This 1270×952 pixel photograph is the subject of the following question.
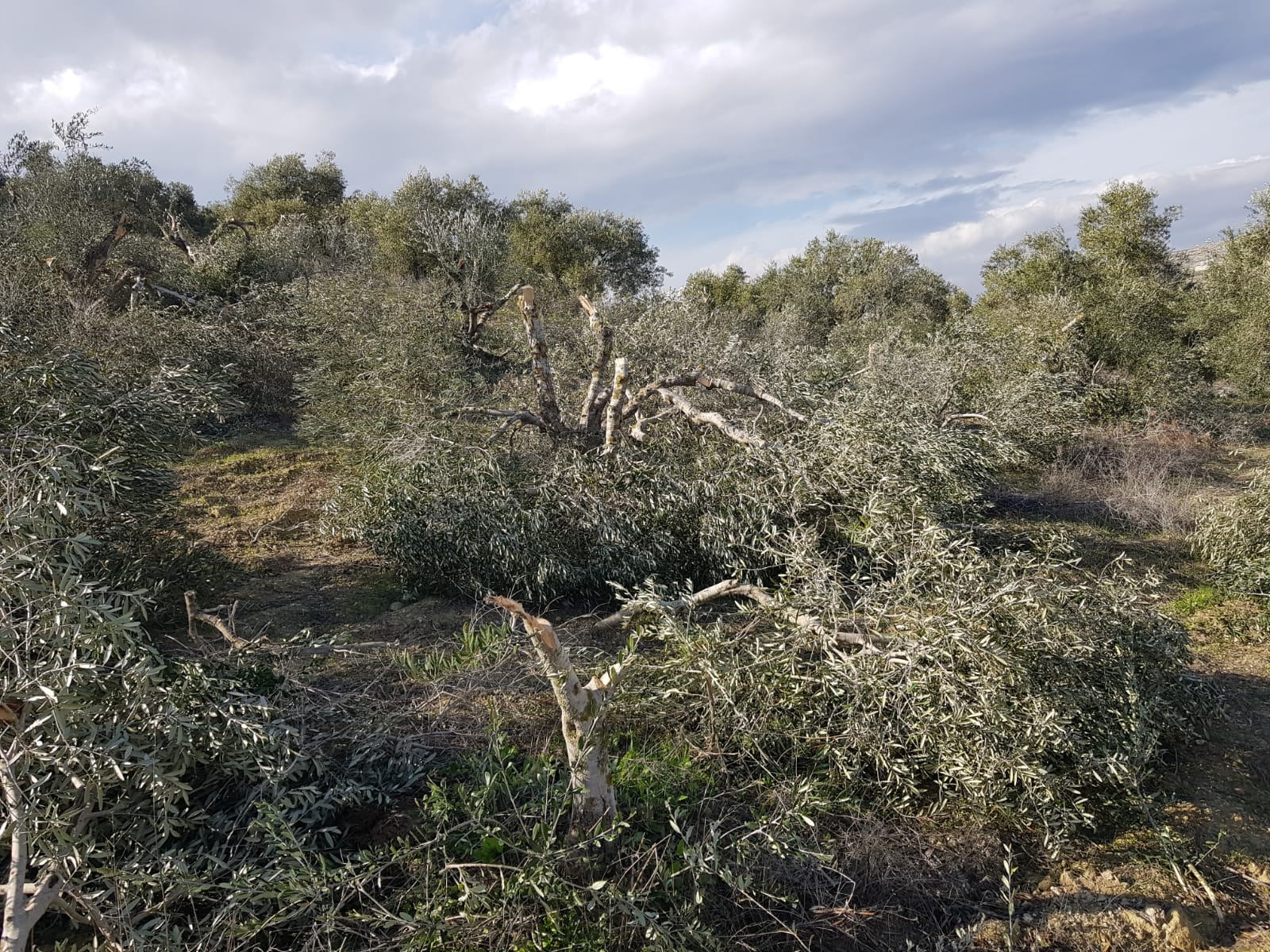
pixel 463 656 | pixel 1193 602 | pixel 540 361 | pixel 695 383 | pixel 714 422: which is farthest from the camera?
pixel 695 383

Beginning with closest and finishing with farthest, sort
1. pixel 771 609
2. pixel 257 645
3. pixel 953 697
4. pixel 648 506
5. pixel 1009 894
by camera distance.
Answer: pixel 1009 894
pixel 953 697
pixel 257 645
pixel 771 609
pixel 648 506

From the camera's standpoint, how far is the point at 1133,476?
32.0ft

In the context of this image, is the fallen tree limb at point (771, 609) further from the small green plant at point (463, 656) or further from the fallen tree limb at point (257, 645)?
the fallen tree limb at point (257, 645)

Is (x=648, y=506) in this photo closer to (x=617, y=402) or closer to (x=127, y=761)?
(x=617, y=402)

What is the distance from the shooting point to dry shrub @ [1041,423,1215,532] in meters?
8.78

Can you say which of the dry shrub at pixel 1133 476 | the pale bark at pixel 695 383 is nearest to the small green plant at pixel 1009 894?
the pale bark at pixel 695 383

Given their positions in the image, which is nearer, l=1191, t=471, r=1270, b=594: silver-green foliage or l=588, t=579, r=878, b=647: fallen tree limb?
l=588, t=579, r=878, b=647: fallen tree limb

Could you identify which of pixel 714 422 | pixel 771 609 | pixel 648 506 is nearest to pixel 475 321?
pixel 714 422

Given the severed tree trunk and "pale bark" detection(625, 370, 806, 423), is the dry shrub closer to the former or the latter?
"pale bark" detection(625, 370, 806, 423)

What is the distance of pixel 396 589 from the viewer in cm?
652

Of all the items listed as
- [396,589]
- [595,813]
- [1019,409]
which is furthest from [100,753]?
[1019,409]

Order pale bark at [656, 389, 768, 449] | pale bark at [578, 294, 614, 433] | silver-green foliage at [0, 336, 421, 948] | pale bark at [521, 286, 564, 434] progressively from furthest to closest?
pale bark at [578, 294, 614, 433]
pale bark at [521, 286, 564, 434]
pale bark at [656, 389, 768, 449]
silver-green foliage at [0, 336, 421, 948]

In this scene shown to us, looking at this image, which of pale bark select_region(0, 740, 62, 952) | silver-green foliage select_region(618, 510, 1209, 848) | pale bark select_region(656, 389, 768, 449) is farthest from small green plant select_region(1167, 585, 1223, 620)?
pale bark select_region(0, 740, 62, 952)

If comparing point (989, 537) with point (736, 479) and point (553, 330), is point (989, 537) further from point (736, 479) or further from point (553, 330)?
point (553, 330)
